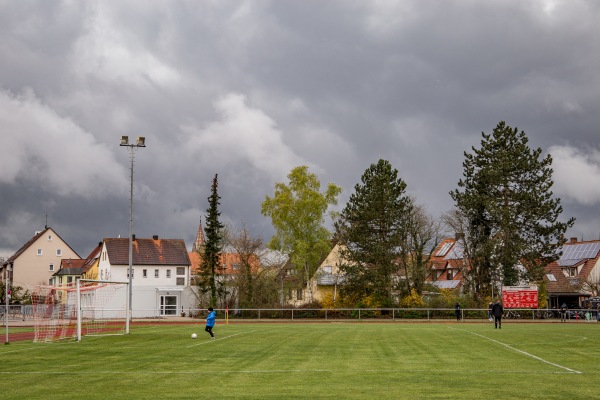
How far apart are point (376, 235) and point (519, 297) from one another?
1560 centimetres

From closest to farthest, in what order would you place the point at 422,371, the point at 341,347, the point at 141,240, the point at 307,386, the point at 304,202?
the point at 307,386 < the point at 422,371 < the point at 341,347 < the point at 304,202 < the point at 141,240

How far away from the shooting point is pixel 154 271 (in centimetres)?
8762

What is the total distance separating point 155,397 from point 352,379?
5.14 meters

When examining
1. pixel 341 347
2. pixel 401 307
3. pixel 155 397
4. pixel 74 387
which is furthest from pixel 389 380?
pixel 401 307

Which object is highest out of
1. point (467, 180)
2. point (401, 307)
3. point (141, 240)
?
point (467, 180)

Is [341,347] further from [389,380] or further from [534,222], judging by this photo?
[534,222]

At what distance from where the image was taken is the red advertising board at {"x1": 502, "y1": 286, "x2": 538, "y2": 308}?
6378 cm

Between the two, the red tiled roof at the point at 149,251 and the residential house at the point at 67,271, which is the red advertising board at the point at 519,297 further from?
the residential house at the point at 67,271

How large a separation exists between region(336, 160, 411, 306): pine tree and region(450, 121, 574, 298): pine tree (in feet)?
21.5

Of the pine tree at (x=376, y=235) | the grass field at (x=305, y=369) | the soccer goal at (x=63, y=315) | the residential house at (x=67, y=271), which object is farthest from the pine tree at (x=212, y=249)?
the grass field at (x=305, y=369)

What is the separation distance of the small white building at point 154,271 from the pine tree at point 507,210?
34313 mm

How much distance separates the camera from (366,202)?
71.4 meters

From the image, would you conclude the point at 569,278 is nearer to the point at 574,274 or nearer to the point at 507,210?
the point at 574,274

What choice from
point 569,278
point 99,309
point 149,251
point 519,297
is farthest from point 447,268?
point 99,309
